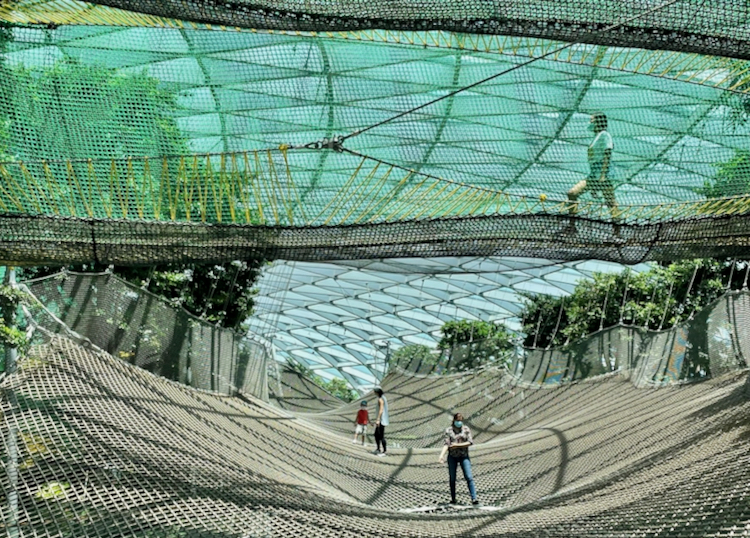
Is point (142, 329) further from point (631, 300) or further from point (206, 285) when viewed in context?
point (631, 300)

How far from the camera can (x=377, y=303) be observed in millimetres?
35062

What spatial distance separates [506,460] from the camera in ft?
41.5

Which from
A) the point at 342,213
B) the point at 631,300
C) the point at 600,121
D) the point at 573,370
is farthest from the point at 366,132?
the point at 631,300

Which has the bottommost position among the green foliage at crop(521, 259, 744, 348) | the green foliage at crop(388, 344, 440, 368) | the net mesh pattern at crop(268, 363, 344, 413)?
the net mesh pattern at crop(268, 363, 344, 413)

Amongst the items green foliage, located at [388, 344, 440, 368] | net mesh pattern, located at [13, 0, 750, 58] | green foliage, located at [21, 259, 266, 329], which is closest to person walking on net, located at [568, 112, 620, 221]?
net mesh pattern, located at [13, 0, 750, 58]

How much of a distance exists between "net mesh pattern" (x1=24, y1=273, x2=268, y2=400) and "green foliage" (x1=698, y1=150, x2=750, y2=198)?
774cm

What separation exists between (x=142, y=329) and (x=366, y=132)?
4399mm

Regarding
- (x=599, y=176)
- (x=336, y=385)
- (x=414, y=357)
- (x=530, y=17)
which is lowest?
(x=336, y=385)

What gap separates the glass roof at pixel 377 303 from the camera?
99.1 ft

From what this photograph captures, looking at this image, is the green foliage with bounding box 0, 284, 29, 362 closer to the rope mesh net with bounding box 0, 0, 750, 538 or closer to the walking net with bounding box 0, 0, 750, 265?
the rope mesh net with bounding box 0, 0, 750, 538

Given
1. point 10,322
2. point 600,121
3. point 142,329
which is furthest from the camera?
point 142,329

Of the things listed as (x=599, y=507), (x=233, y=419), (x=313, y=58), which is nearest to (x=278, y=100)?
(x=313, y=58)

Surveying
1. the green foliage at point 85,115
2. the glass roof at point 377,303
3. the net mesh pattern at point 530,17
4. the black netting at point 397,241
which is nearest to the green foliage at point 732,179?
the black netting at point 397,241

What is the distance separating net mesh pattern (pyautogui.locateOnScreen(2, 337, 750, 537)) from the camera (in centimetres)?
639
